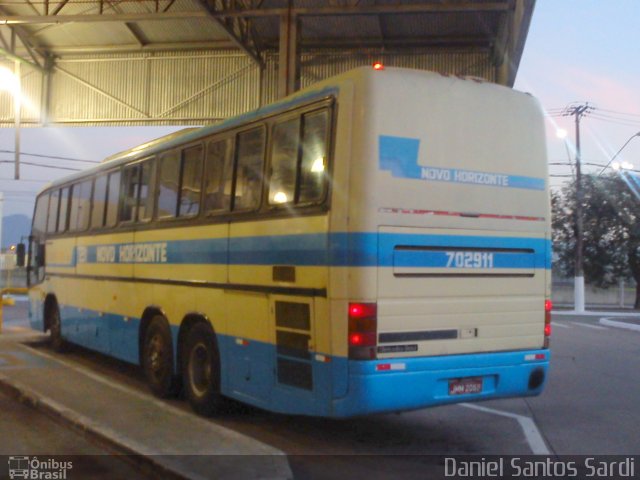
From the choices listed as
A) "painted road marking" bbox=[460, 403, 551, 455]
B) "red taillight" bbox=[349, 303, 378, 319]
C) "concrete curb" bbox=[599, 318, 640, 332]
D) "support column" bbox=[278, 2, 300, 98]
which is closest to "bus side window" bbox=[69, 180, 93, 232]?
"support column" bbox=[278, 2, 300, 98]

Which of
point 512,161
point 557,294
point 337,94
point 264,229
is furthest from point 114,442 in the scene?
point 557,294

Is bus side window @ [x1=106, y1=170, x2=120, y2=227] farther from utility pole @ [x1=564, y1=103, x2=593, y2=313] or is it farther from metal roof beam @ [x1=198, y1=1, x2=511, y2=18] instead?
utility pole @ [x1=564, y1=103, x2=593, y2=313]

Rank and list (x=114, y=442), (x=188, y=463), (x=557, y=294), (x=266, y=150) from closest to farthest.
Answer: (x=188, y=463)
(x=114, y=442)
(x=266, y=150)
(x=557, y=294)

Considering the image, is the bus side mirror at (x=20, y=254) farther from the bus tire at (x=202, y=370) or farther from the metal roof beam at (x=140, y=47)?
the metal roof beam at (x=140, y=47)

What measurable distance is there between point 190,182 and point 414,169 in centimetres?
343

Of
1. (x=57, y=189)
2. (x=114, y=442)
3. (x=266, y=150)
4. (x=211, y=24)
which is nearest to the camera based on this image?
(x=114, y=442)

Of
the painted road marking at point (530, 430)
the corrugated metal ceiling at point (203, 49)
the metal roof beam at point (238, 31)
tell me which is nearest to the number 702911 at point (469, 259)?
the painted road marking at point (530, 430)

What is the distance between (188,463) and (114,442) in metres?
1.09

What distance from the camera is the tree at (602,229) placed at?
142 ft

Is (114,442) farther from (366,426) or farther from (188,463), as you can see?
(366,426)

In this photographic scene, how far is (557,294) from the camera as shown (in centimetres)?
5247

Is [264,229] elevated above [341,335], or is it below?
above

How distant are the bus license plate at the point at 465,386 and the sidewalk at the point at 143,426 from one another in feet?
5.47

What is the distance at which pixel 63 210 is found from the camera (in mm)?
14250
